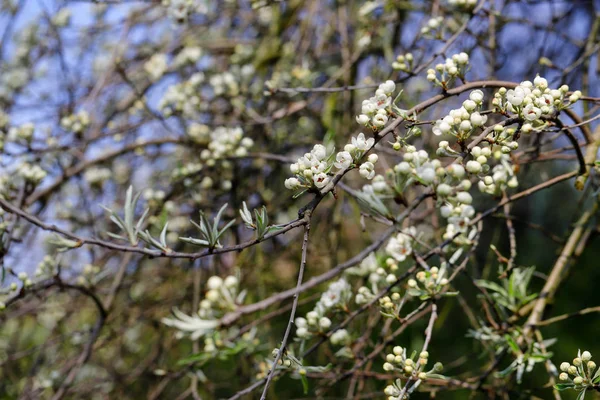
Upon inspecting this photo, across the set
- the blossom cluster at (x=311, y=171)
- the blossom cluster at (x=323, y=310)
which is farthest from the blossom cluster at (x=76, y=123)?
the blossom cluster at (x=311, y=171)

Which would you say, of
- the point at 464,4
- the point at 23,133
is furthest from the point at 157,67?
the point at 464,4

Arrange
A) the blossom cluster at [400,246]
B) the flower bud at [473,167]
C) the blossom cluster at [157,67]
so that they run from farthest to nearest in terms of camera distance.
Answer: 1. the blossom cluster at [157,67]
2. the blossom cluster at [400,246]
3. the flower bud at [473,167]

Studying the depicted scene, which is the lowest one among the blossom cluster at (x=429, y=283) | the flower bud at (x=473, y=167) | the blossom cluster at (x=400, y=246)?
the blossom cluster at (x=400, y=246)

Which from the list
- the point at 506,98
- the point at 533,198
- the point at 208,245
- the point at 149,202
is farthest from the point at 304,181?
the point at 533,198

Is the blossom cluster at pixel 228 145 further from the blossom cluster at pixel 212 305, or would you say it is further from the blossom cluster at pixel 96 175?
the blossom cluster at pixel 96 175

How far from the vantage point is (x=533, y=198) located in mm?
5223

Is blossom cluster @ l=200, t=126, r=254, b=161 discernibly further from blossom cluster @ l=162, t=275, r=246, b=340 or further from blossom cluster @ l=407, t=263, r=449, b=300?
blossom cluster @ l=407, t=263, r=449, b=300

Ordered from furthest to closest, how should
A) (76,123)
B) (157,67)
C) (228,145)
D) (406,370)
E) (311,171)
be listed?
(157,67) < (76,123) < (228,145) < (406,370) < (311,171)

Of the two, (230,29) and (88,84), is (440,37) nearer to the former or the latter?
(230,29)

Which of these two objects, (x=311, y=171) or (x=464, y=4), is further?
(x=464, y=4)

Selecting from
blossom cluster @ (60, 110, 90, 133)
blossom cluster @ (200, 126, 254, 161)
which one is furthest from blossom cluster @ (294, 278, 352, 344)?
blossom cluster @ (60, 110, 90, 133)

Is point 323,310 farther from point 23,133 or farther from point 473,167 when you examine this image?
point 23,133

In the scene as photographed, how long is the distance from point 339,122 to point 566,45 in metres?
1.38

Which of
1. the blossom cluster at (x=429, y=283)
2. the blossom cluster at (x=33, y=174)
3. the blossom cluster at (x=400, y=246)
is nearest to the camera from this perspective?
the blossom cluster at (x=429, y=283)
